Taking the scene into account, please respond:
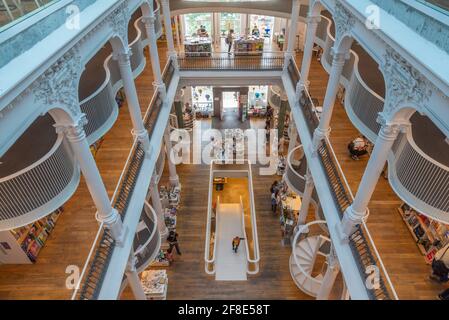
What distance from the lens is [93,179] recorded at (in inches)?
238

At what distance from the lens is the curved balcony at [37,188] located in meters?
4.90

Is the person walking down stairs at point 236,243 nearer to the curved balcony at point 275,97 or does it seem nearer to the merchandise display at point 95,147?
the merchandise display at point 95,147

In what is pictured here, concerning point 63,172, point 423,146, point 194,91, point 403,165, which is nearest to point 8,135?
point 63,172

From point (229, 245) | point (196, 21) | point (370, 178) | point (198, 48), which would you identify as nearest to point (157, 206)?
point (229, 245)

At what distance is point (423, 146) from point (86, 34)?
6798 mm

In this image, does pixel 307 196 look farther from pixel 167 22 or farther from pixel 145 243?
pixel 167 22

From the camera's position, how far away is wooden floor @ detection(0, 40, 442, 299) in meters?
6.61

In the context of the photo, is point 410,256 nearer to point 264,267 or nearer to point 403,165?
point 403,165

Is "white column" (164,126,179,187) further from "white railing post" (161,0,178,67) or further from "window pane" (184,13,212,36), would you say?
"window pane" (184,13,212,36)

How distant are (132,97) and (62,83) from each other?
343 cm

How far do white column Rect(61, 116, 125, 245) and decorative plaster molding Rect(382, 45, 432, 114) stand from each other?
4.93 meters

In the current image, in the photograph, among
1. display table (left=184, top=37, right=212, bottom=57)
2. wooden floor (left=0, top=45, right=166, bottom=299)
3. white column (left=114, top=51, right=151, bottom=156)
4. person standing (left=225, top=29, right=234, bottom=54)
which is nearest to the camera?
wooden floor (left=0, top=45, right=166, bottom=299)

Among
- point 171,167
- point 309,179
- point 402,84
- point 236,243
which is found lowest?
point 236,243

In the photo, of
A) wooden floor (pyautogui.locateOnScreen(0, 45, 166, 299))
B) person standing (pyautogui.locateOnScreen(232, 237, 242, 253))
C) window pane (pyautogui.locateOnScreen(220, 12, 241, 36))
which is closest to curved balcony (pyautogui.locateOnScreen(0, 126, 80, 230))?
wooden floor (pyautogui.locateOnScreen(0, 45, 166, 299))
